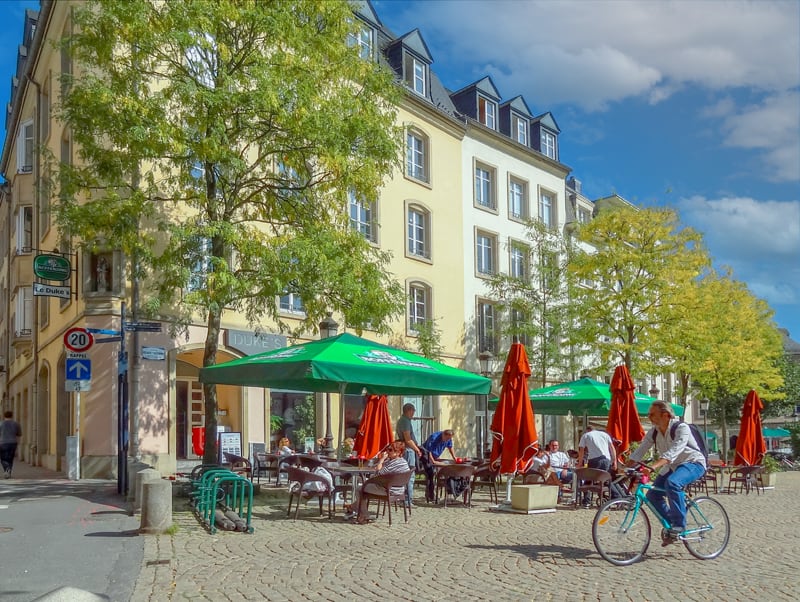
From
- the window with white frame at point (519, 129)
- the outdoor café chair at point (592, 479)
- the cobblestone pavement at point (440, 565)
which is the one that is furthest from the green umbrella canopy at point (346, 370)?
the window with white frame at point (519, 129)

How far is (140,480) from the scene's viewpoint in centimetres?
1230

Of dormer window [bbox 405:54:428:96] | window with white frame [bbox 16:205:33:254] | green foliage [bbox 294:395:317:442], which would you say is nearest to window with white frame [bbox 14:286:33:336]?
window with white frame [bbox 16:205:33:254]

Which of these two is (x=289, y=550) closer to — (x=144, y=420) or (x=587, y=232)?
(x=144, y=420)

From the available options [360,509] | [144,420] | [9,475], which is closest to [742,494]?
[360,509]

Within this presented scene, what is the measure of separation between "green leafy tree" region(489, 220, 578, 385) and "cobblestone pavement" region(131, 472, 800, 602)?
18.6m

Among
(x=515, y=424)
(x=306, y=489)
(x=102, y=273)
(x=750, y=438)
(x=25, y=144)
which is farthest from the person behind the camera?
(x=25, y=144)

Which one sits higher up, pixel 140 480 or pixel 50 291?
pixel 50 291

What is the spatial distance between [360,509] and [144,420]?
1019 centimetres

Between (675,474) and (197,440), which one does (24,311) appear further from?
(675,474)

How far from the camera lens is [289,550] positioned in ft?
31.1

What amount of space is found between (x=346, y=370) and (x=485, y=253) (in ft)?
73.6

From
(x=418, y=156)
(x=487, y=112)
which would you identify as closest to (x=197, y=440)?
(x=418, y=156)

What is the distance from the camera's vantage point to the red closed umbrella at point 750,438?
2073 centimetres

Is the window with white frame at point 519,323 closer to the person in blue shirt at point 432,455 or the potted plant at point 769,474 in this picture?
the potted plant at point 769,474
